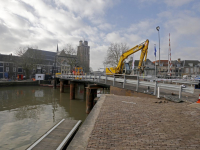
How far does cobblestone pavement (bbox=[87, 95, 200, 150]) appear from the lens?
3.36 m

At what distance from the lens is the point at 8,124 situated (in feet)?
31.3

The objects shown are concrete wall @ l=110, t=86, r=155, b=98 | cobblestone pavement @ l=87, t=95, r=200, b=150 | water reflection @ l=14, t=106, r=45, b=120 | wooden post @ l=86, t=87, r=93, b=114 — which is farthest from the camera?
wooden post @ l=86, t=87, r=93, b=114

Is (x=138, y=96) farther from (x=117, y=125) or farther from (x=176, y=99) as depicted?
(x=117, y=125)

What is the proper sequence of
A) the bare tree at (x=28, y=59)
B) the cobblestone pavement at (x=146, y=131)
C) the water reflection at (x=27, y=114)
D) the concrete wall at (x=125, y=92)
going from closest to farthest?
the cobblestone pavement at (x=146, y=131) → the concrete wall at (x=125, y=92) → the water reflection at (x=27, y=114) → the bare tree at (x=28, y=59)

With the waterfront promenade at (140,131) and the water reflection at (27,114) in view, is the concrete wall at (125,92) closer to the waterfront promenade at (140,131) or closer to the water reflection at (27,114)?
the waterfront promenade at (140,131)


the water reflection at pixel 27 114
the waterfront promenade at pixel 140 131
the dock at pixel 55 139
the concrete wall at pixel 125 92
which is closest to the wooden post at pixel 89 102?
the concrete wall at pixel 125 92

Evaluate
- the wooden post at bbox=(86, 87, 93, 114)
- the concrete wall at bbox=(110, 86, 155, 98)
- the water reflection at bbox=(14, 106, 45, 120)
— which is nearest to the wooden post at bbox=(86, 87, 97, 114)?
the wooden post at bbox=(86, 87, 93, 114)

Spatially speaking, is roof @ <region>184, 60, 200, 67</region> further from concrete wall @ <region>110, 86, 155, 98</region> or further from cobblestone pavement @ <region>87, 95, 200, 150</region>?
cobblestone pavement @ <region>87, 95, 200, 150</region>

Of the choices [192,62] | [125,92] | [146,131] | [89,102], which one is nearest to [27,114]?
[89,102]

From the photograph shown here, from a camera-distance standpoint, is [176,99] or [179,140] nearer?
[179,140]

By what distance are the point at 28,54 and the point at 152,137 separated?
195 feet

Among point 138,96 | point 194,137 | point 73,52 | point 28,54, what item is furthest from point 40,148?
point 28,54

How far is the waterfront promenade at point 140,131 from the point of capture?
3.37 meters

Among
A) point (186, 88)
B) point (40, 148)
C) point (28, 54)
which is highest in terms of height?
point (28, 54)
